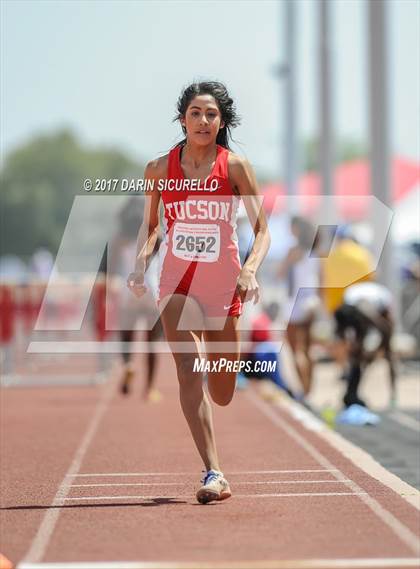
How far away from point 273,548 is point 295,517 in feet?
3.27

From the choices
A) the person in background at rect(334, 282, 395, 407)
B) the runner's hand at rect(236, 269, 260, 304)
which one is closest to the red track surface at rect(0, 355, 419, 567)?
the person in background at rect(334, 282, 395, 407)

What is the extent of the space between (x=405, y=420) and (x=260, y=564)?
8.31 metres

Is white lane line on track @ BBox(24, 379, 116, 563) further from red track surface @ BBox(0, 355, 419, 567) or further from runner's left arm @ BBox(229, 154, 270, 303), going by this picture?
runner's left arm @ BBox(229, 154, 270, 303)

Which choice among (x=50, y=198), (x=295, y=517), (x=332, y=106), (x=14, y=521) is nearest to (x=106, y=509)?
(x=14, y=521)

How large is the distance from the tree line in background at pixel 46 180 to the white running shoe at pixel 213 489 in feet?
285

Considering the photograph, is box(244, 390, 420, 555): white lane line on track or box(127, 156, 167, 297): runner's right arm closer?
box(244, 390, 420, 555): white lane line on track

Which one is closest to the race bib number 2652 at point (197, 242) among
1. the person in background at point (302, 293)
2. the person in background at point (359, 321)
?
the person in background at point (359, 321)

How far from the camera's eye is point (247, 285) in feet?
26.3

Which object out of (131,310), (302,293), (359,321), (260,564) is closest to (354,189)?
(302,293)

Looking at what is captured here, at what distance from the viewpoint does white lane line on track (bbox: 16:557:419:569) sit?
6.15 m

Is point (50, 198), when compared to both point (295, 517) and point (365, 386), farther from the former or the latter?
point (295, 517)

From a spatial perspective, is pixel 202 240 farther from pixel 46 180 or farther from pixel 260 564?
pixel 46 180

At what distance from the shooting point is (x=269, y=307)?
18859 millimetres

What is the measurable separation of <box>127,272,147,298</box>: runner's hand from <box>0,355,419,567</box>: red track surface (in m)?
1.19
